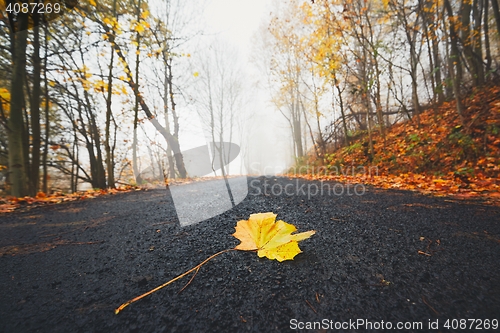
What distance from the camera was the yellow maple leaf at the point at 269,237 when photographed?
97 cm

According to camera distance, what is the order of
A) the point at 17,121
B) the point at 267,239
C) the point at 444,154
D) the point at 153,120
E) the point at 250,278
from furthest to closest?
the point at 153,120, the point at 444,154, the point at 17,121, the point at 267,239, the point at 250,278

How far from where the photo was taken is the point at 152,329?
2.04 feet

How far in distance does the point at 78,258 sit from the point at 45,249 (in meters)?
0.33

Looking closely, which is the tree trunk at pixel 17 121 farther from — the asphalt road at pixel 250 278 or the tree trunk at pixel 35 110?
the asphalt road at pixel 250 278

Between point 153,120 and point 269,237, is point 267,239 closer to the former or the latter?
point 269,237

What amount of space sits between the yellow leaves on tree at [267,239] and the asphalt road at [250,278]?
4 centimetres

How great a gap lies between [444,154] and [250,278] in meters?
5.52

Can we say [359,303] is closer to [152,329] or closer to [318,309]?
[318,309]

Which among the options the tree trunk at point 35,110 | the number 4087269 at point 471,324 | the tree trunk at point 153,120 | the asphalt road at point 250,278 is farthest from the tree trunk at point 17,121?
the number 4087269 at point 471,324

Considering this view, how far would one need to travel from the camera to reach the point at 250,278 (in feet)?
2.80

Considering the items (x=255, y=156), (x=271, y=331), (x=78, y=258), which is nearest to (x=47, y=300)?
(x=78, y=258)

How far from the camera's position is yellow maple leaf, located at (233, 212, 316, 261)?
38.3 inches

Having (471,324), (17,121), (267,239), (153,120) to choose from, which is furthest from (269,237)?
(153,120)

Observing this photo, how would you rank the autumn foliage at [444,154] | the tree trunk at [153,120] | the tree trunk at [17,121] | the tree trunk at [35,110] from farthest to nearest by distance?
the tree trunk at [153,120]
the tree trunk at [35,110]
the autumn foliage at [444,154]
the tree trunk at [17,121]
